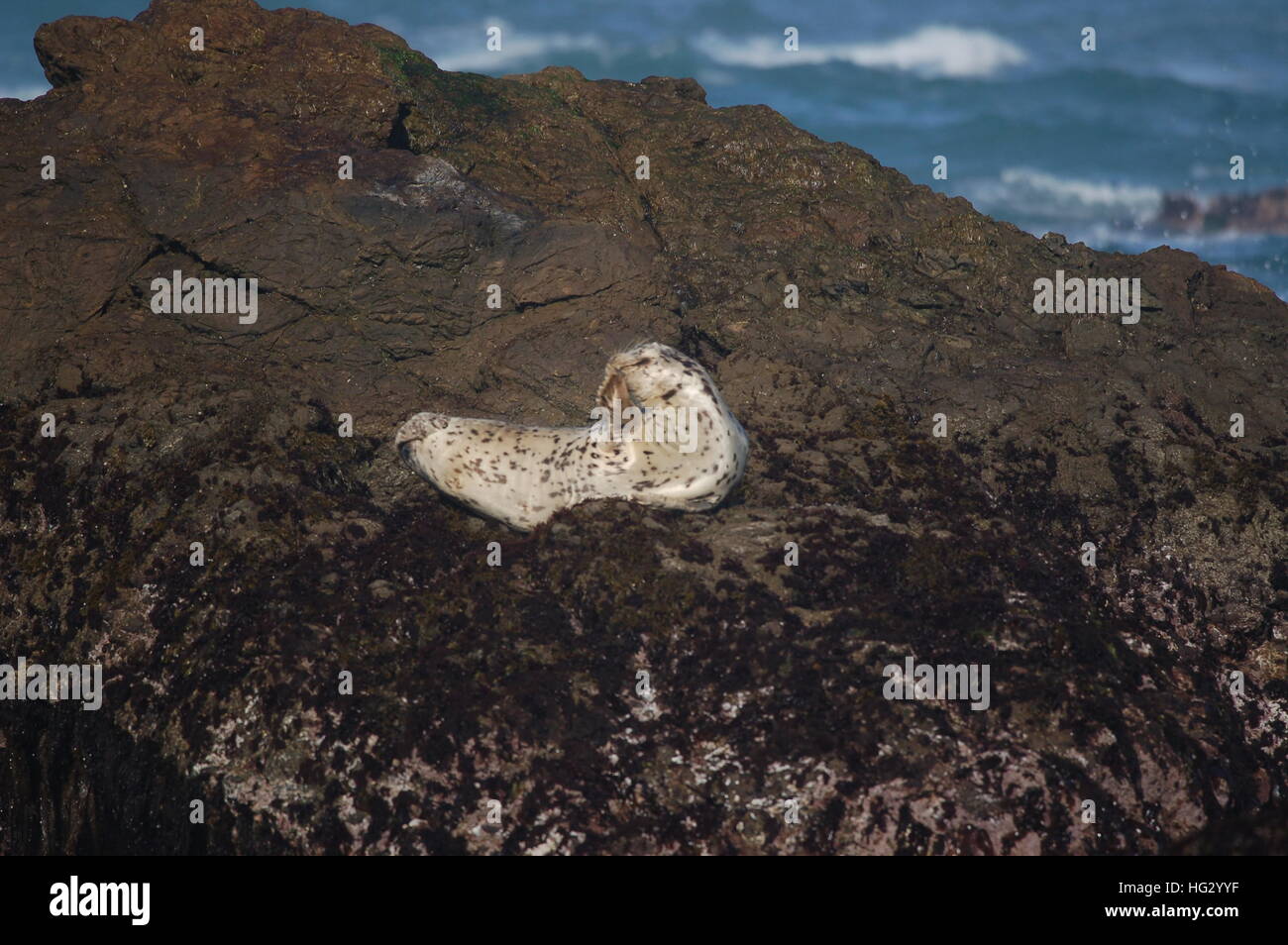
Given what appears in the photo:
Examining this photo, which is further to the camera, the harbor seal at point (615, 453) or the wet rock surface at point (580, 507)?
the harbor seal at point (615, 453)

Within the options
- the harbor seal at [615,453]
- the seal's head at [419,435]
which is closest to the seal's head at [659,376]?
the harbor seal at [615,453]

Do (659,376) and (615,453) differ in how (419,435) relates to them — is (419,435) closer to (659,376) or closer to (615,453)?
(615,453)

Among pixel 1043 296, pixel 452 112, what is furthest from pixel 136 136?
pixel 1043 296

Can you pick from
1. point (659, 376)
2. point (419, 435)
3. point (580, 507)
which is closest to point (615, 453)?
point (580, 507)

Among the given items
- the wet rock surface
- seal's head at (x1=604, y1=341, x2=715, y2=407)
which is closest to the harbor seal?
seal's head at (x1=604, y1=341, x2=715, y2=407)

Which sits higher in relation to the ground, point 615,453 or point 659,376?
point 659,376

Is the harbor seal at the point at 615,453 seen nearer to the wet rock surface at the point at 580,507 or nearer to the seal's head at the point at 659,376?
the seal's head at the point at 659,376
